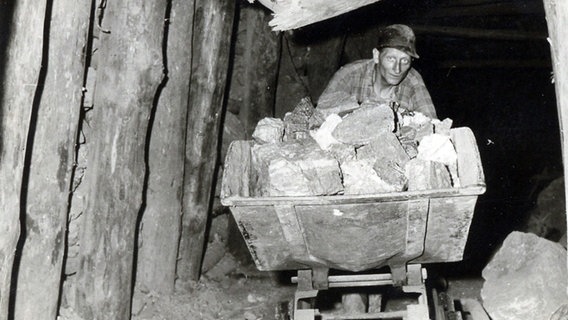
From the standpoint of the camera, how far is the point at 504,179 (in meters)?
7.39

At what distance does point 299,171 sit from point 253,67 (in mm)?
2365

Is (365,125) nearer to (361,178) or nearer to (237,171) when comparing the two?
(361,178)

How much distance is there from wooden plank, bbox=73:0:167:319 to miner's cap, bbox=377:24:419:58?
1649 mm

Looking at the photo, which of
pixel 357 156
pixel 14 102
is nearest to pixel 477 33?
pixel 357 156

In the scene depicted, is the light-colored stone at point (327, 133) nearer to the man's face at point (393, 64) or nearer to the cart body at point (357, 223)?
the cart body at point (357, 223)

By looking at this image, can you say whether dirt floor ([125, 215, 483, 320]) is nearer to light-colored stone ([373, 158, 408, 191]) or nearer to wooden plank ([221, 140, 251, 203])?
wooden plank ([221, 140, 251, 203])

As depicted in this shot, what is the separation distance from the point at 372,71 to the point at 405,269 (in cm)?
203

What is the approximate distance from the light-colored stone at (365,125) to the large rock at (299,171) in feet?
0.56

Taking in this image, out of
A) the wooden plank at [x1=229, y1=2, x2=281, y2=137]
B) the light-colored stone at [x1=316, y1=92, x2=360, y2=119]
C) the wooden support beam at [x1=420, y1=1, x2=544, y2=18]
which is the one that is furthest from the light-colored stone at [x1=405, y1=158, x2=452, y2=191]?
the wooden support beam at [x1=420, y1=1, x2=544, y2=18]

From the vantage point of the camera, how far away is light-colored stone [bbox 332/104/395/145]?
318 cm

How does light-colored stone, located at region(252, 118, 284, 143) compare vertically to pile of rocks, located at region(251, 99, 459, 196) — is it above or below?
above

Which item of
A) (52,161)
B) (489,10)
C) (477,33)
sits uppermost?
(489,10)

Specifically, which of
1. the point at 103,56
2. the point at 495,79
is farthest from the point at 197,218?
the point at 495,79

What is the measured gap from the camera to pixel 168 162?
4.16m
